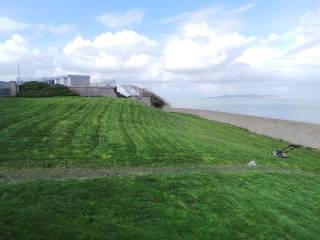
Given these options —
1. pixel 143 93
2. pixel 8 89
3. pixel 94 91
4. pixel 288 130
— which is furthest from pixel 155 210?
pixel 143 93

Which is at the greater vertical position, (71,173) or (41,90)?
(41,90)

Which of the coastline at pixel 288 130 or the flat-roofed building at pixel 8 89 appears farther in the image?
the flat-roofed building at pixel 8 89

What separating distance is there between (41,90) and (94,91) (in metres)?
8.73

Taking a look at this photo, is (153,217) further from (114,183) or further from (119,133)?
(119,133)

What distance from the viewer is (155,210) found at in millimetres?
8109

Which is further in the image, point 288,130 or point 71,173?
point 288,130

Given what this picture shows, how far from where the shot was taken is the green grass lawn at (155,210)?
22.5 feet

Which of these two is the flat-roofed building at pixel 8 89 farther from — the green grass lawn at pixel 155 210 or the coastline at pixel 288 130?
the green grass lawn at pixel 155 210

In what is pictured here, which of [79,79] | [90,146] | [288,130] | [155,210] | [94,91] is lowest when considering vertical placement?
[288,130]

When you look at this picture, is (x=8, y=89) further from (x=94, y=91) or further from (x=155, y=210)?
(x=155, y=210)

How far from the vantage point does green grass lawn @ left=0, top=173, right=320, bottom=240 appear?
6.87m

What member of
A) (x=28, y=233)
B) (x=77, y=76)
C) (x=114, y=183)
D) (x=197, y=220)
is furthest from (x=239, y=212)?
(x=77, y=76)

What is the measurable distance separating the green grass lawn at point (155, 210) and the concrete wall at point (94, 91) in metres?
45.0

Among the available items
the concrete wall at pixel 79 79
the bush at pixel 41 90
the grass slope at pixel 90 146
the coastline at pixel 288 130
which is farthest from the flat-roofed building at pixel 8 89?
the coastline at pixel 288 130
